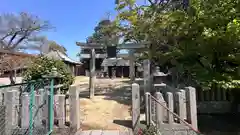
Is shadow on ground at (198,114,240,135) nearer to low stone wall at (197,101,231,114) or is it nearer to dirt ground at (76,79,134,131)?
low stone wall at (197,101,231,114)

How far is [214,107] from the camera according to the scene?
7.02 metres

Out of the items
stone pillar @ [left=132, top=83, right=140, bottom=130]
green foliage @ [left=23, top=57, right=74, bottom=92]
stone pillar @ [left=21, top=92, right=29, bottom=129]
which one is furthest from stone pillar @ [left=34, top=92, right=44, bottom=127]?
stone pillar @ [left=132, top=83, right=140, bottom=130]

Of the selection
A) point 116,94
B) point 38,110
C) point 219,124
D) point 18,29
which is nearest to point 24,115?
point 38,110

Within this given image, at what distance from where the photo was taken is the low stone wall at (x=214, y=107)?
23.0 feet

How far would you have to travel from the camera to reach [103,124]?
18.6 feet

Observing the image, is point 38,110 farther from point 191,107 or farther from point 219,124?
point 219,124

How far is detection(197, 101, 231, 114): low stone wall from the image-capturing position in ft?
23.0

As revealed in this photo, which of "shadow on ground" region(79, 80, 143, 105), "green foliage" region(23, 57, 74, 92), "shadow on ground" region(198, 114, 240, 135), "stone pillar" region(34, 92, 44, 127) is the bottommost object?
"shadow on ground" region(198, 114, 240, 135)

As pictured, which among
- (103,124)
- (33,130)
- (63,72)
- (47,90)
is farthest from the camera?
(63,72)

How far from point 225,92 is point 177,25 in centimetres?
273

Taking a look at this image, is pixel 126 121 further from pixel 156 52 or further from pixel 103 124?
pixel 156 52

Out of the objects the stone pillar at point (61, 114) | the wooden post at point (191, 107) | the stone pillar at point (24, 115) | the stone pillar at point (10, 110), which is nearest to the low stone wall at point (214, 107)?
the wooden post at point (191, 107)

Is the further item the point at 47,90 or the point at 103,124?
the point at 103,124

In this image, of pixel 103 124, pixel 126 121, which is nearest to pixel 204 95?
pixel 126 121
